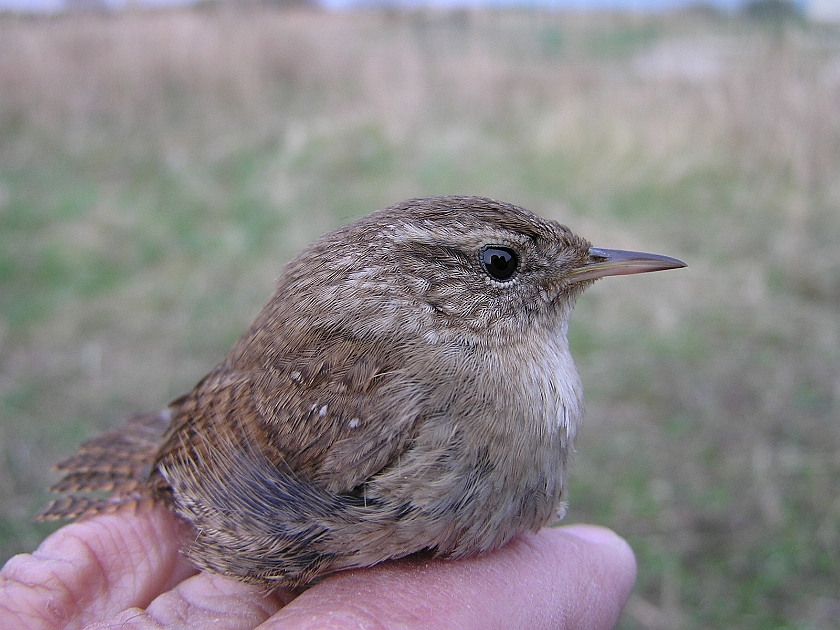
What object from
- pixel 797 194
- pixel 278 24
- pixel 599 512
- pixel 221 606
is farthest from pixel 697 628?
pixel 278 24

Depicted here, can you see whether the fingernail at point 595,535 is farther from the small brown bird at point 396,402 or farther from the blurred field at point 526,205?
the blurred field at point 526,205

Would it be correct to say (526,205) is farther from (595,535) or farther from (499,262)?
(499,262)

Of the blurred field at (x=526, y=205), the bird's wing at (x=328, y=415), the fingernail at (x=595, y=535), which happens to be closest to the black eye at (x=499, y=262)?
the bird's wing at (x=328, y=415)

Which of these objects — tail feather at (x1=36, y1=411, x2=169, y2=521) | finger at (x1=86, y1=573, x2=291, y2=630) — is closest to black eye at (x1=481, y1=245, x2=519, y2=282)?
finger at (x1=86, y1=573, x2=291, y2=630)

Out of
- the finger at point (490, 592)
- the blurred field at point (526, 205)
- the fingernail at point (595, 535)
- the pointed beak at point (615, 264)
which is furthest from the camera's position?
the blurred field at point (526, 205)

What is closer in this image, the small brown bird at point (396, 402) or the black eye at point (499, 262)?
the small brown bird at point (396, 402)

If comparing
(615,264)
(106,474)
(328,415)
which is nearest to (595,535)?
(615,264)
